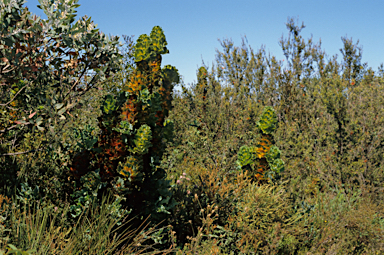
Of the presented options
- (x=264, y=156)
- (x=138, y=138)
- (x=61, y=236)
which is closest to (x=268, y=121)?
(x=264, y=156)

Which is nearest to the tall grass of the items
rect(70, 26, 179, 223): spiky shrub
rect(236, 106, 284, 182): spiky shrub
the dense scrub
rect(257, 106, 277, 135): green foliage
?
the dense scrub

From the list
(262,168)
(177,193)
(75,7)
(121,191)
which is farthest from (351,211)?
(75,7)

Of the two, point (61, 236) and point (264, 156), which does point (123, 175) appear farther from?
point (264, 156)

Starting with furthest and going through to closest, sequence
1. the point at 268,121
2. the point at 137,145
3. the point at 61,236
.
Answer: the point at 268,121 → the point at 137,145 → the point at 61,236

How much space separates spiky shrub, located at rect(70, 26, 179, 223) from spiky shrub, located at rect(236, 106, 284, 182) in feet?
5.91

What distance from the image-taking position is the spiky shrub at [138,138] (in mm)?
2916

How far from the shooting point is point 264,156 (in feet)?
15.3

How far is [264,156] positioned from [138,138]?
252 centimetres

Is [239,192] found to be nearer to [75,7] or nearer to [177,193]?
[177,193]

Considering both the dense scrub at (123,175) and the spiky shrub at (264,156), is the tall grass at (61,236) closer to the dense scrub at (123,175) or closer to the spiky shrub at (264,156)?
the dense scrub at (123,175)

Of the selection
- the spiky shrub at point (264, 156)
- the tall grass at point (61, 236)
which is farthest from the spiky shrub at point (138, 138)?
the spiky shrub at point (264, 156)

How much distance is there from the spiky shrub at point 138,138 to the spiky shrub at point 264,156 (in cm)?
180

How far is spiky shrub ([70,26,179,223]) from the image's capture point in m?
2.92

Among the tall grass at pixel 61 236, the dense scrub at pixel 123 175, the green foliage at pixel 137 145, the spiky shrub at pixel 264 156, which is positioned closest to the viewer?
the tall grass at pixel 61 236
